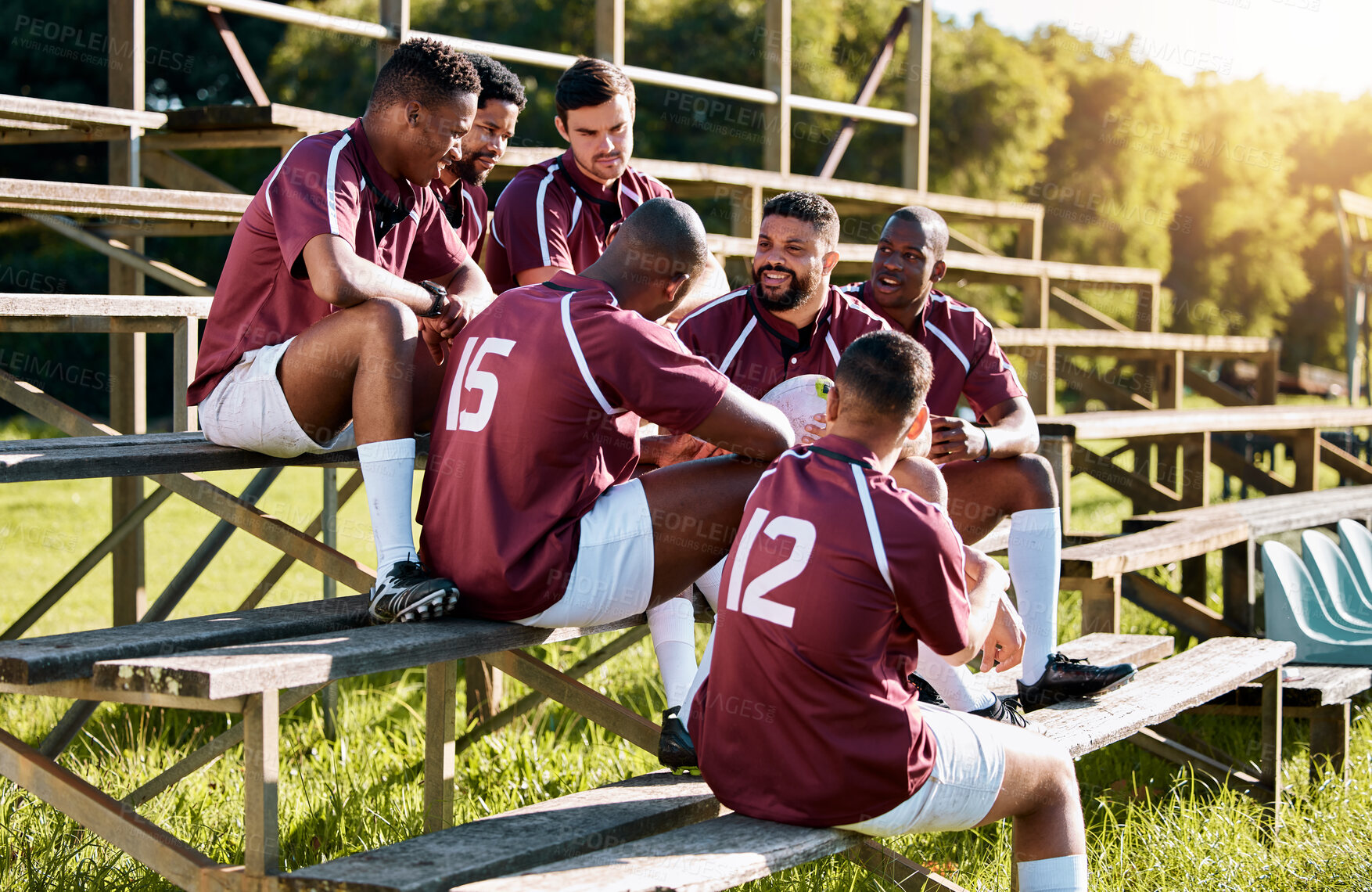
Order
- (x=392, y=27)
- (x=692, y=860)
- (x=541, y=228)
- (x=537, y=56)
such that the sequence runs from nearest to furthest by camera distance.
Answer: (x=692, y=860)
(x=541, y=228)
(x=392, y=27)
(x=537, y=56)

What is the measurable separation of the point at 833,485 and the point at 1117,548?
2.48 metres

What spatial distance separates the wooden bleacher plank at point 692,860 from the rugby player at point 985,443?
1225 millimetres

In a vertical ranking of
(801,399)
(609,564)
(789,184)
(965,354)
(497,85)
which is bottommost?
(609,564)

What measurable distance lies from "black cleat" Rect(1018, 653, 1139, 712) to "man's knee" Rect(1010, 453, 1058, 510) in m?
0.43

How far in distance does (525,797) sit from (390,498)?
5.58 feet

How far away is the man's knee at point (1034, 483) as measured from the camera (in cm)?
354

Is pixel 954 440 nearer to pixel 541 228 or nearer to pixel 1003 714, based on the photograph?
pixel 1003 714

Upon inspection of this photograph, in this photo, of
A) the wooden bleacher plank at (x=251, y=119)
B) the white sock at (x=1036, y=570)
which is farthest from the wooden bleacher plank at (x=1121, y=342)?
the wooden bleacher plank at (x=251, y=119)

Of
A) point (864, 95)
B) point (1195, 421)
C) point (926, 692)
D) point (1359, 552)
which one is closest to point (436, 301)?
point (926, 692)

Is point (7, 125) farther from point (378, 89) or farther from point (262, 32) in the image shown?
point (262, 32)

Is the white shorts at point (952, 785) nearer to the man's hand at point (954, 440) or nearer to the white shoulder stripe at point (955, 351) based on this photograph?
the man's hand at point (954, 440)

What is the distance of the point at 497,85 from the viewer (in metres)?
3.58

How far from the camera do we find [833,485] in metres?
2.27

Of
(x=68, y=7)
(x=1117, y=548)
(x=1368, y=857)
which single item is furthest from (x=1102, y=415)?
(x=68, y=7)
